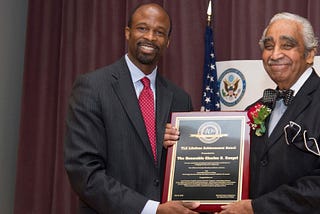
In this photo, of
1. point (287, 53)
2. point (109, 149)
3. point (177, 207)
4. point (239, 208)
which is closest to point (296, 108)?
point (287, 53)

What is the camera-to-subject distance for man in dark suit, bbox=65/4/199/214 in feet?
9.39

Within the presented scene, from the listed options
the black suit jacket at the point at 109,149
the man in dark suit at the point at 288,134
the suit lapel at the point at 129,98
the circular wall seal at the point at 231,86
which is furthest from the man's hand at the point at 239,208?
the circular wall seal at the point at 231,86

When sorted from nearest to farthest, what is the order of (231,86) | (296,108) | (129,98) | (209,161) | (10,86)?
(296,108)
(209,161)
(129,98)
(231,86)
(10,86)

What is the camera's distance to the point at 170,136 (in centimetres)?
303

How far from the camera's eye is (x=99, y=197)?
9.40ft

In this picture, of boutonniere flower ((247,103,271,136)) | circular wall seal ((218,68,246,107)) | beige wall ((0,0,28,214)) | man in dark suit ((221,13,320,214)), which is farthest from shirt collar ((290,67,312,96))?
beige wall ((0,0,28,214))

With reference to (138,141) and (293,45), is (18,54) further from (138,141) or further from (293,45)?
(293,45)

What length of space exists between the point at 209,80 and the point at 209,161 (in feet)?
5.95

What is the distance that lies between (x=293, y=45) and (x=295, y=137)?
56 centimetres

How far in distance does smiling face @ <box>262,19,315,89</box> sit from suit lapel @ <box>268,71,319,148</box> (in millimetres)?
109

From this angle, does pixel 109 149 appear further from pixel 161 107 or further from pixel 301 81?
pixel 301 81

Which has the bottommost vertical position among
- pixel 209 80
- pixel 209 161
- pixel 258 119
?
pixel 209 161

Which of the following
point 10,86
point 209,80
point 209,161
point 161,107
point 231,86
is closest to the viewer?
point 209,161

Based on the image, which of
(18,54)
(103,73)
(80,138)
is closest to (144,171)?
(80,138)
